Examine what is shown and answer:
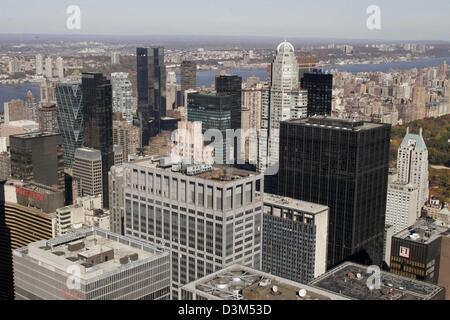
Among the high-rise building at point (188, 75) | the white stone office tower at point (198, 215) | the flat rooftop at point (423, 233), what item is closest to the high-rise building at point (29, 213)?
the white stone office tower at point (198, 215)

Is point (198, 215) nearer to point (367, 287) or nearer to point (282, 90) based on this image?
point (367, 287)

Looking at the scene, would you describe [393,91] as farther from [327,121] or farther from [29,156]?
[29,156]

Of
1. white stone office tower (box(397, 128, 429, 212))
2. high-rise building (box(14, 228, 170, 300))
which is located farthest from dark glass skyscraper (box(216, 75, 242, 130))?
high-rise building (box(14, 228, 170, 300))

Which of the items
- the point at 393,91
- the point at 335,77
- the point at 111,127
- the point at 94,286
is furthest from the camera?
the point at 393,91

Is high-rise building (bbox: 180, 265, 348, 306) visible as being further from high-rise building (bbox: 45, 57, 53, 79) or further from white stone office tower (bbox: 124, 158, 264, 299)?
high-rise building (bbox: 45, 57, 53, 79)
